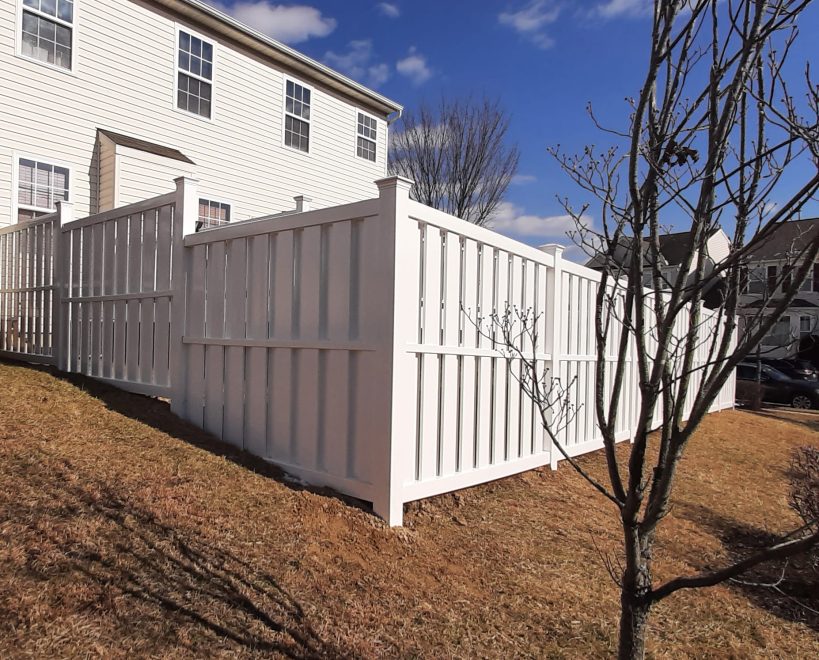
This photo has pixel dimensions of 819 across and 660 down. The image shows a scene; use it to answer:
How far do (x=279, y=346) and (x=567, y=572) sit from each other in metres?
2.34

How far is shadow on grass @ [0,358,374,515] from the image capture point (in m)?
3.86

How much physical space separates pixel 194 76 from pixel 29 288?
16.9 feet

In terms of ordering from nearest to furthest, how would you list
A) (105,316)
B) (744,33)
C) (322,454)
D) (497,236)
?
1. (744,33)
2. (322,454)
3. (497,236)
4. (105,316)

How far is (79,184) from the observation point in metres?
8.74

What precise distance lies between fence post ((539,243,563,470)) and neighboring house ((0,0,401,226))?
231 inches

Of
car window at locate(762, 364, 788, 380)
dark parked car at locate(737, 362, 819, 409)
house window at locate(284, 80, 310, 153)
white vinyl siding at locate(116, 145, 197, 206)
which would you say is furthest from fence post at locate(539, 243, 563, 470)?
car window at locate(762, 364, 788, 380)

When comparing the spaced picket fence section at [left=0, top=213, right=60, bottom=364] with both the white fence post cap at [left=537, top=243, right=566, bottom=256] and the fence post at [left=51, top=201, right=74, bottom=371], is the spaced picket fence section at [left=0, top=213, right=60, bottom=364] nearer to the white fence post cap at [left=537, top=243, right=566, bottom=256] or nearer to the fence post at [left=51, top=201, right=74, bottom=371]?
the fence post at [left=51, top=201, right=74, bottom=371]

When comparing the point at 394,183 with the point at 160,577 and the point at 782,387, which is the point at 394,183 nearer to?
the point at 160,577

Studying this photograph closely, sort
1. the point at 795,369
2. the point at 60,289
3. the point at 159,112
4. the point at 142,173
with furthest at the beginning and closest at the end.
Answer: the point at 795,369, the point at 159,112, the point at 142,173, the point at 60,289

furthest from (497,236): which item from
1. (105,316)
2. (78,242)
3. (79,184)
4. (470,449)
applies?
(79,184)

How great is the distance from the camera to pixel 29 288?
6879 mm

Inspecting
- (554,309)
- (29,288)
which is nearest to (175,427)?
(554,309)

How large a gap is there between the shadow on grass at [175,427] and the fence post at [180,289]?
20 centimetres

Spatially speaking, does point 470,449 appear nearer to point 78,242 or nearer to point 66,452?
point 66,452
